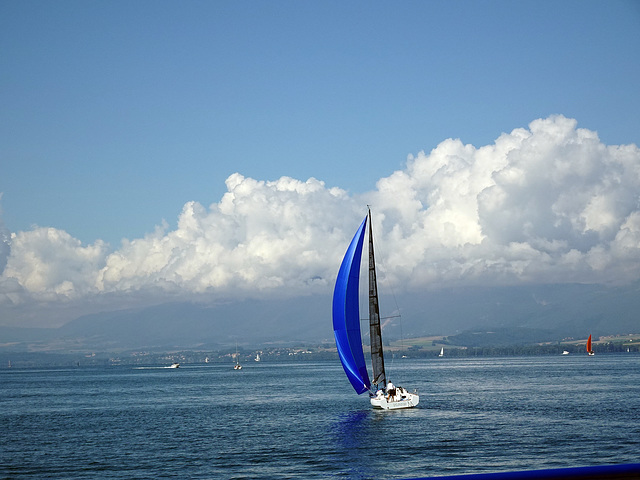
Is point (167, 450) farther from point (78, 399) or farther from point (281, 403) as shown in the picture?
point (78, 399)

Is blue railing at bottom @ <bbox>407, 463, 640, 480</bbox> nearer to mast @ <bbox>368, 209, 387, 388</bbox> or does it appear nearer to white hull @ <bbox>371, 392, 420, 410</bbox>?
mast @ <bbox>368, 209, 387, 388</bbox>

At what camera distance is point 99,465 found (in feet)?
115

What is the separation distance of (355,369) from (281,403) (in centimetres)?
2217

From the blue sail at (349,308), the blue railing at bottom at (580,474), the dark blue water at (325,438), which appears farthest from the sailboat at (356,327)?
the blue railing at bottom at (580,474)

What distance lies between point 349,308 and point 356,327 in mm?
1645

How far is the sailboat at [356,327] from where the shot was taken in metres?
49.5

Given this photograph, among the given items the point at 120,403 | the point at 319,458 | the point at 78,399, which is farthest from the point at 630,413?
the point at 78,399

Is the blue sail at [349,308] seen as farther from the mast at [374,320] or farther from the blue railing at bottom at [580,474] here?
the blue railing at bottom at [580,474]

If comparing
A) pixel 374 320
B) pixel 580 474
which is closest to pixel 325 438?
pixel 374 320

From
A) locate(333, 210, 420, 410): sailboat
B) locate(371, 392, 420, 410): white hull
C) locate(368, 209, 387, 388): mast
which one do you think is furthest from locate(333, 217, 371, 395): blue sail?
locate(371, 392, 420, 410): white hull

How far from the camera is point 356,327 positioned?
50.5 m

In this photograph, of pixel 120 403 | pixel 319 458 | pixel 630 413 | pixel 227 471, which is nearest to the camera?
pixel 227 471

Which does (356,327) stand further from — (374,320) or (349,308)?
(374,320)

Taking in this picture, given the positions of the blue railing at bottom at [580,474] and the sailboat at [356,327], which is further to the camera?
the sailboat at [356,327]
